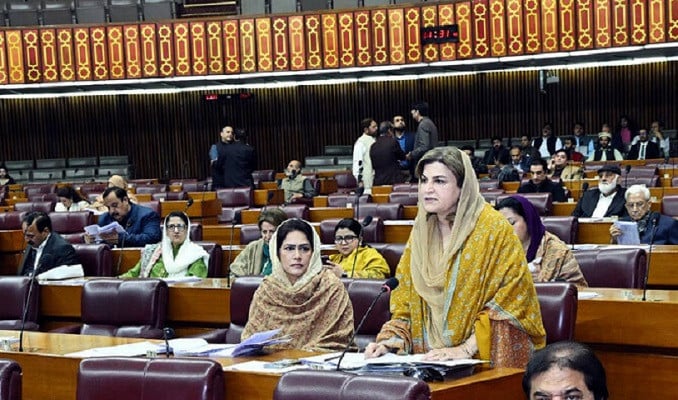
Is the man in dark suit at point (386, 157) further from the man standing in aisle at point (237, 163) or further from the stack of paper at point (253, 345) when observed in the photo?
the stack of paper at point (253, 345)

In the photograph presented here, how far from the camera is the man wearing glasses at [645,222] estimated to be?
7746mm

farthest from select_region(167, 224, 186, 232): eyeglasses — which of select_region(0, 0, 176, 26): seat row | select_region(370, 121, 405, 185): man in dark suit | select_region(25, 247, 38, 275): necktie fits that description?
select_region(0, 0, 176, 26): seat row

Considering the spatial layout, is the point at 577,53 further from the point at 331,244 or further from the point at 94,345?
the point at 94,345

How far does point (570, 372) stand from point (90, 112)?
20.4m

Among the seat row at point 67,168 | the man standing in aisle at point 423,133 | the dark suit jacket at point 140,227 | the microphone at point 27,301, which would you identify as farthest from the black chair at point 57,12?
the microphone at point 27,301

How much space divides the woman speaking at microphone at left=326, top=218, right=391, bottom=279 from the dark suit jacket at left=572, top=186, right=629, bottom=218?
282cm

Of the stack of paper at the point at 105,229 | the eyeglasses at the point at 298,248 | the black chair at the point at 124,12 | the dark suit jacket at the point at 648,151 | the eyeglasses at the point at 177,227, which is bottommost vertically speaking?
the stack of paper at the point at 105,229

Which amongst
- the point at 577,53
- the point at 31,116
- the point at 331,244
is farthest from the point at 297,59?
the point at 331,244

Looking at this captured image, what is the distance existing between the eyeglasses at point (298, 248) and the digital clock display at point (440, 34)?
13067 mm

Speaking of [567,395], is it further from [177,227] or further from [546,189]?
[546,189]

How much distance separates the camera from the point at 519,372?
3637 millimetres

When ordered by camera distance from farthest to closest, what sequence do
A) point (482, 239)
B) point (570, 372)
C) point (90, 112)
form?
point (90, 112) < point (482, 239) < point (570, 372)

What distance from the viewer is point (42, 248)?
27.6 feet

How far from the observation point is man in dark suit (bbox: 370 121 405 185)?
13.8 m
